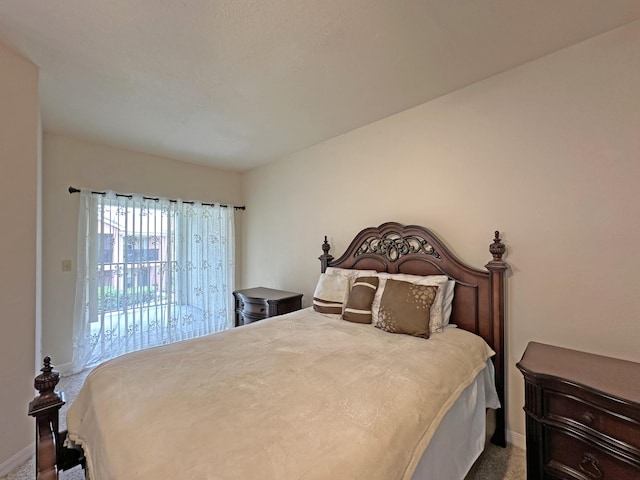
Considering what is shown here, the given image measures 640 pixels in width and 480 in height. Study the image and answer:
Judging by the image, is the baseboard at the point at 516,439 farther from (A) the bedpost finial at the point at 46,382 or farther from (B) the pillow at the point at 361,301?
(A) the bedpost finial at the point at 46,382

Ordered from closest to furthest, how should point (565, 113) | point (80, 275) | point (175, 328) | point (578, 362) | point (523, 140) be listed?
1. point (578, 362)
2. point (565, 113)
3. point (523, 140)
4. point (80, 275)
5. point (175, 328)

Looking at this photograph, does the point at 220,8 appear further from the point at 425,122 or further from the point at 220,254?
the point at 220,254

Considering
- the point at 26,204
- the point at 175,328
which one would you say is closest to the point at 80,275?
the point at 175,328

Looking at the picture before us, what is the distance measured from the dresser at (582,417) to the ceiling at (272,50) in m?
1.82

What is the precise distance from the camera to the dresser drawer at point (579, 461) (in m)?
1.23

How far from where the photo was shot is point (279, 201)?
154 inches

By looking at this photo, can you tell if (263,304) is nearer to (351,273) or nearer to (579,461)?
(351,273)

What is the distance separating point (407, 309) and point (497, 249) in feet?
2.39

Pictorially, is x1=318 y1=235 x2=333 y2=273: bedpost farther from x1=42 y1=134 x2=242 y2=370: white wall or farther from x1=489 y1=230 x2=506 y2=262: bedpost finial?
x1=42 y1=134 x2=242 y2=370: white wall

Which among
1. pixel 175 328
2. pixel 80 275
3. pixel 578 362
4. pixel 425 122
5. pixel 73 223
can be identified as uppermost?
pixel 425 122

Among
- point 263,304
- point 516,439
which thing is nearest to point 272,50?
point 263,304

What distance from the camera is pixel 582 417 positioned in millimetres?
1320

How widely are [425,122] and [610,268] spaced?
160cm

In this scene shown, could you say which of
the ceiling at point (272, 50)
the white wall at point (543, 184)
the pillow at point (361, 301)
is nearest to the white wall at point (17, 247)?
the ceiling at point (272, 50)
